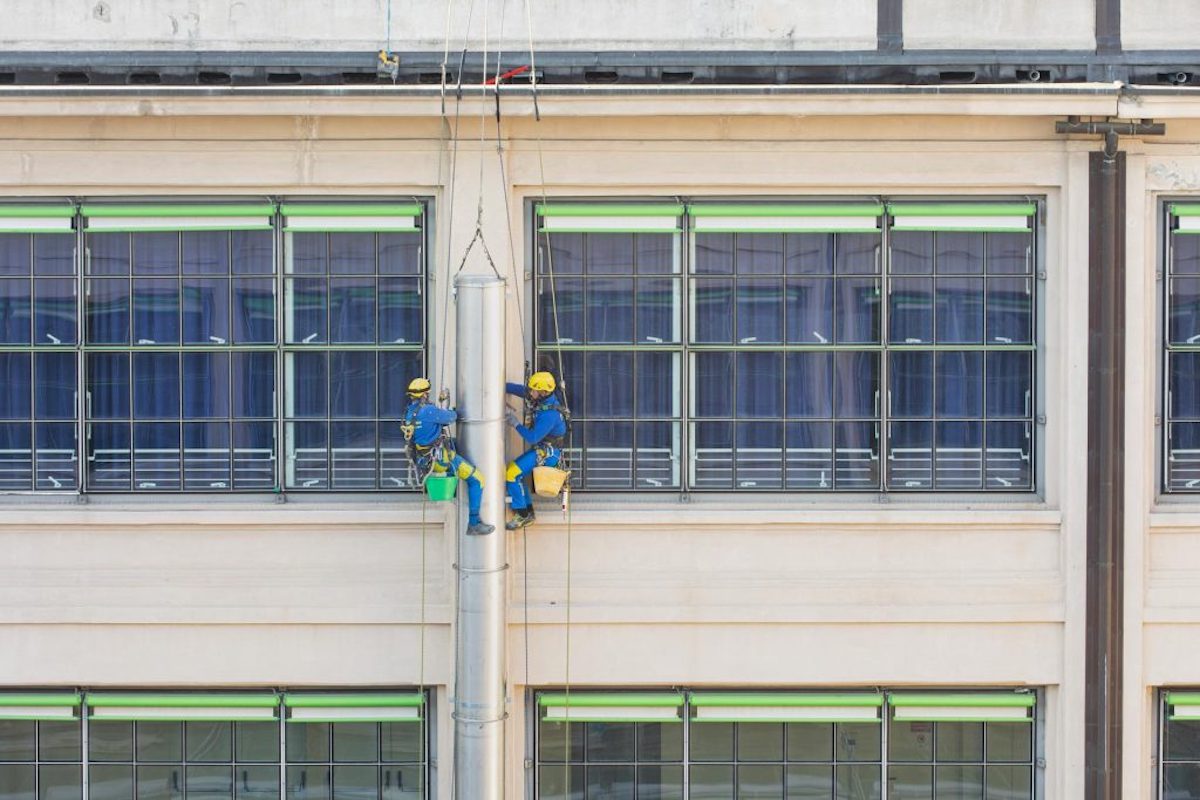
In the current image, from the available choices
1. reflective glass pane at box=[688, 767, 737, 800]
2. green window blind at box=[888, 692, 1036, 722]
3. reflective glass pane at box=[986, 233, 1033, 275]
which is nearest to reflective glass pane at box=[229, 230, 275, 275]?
reflective glass pane at box=[688, 767, 737, 800]

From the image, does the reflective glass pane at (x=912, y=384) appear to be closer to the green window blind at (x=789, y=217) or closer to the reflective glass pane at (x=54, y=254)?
the green window blind at (x=789, y=217)

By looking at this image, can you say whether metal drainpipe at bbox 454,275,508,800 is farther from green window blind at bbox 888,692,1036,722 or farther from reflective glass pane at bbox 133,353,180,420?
green window blind at bbox 888,692,1036,722

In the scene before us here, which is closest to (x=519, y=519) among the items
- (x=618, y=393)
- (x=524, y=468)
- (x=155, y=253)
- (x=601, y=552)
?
(x=524, y=468)

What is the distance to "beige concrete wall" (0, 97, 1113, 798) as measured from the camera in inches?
522

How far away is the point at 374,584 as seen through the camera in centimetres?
1345

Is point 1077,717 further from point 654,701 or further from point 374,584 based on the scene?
point 374,584

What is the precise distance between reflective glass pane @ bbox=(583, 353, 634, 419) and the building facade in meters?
0.04

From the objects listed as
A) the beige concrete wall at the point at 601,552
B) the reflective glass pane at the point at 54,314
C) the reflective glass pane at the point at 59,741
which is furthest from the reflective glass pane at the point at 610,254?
the reflective glass pane at the point at 59,741

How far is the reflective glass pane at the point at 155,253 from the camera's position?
44.7 ft

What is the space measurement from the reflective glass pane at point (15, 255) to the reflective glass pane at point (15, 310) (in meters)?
0.08

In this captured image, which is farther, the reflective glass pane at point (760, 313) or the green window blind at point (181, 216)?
the reflective glass pane at point (760, 313)

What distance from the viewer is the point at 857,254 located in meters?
13.6

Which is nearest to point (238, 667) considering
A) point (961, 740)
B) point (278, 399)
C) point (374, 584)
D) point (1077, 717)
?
point (374, 584)

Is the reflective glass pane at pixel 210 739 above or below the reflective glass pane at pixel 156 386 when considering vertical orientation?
below
